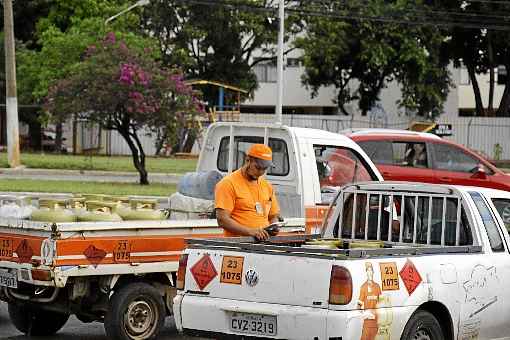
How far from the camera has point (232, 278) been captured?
316 inches

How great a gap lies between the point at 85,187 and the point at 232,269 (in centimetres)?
2069

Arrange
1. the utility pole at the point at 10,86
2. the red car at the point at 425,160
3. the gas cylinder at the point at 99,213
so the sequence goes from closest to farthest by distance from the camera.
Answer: the gas cylinder at the point at 99,213 < the red car at the point at 425,160 < the utility pole at the point at 10,86

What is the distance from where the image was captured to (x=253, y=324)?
26.0 feet

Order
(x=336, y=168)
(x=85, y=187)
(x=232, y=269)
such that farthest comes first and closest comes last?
(x=85, y=187) → (x=336, y=168) → (x=232, y=269)

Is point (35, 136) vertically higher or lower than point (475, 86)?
lower

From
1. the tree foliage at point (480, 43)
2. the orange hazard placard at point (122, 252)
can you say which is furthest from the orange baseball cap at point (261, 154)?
the tree foliage at point (480, 43)

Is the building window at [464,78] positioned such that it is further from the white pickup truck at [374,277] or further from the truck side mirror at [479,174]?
the white pickup truck at [374,277]

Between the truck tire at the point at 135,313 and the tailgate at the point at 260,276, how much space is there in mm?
1617

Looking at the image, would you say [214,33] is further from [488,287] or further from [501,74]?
[488,287]

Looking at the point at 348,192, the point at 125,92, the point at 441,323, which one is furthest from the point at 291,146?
the point at 125,92

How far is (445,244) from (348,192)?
1.03 metres

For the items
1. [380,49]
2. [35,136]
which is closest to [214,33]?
[380,49]

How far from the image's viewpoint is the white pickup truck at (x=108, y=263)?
934cm

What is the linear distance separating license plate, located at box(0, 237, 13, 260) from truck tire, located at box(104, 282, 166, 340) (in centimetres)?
99
